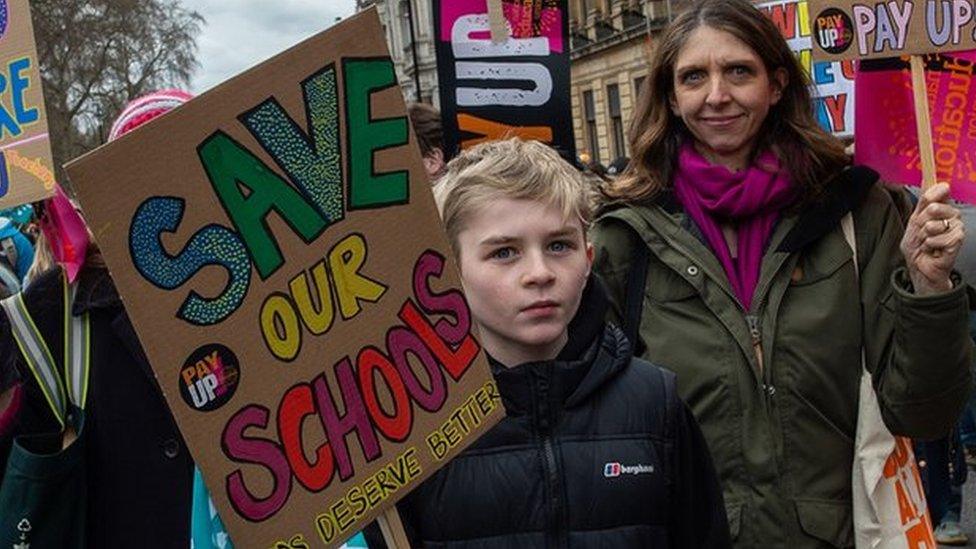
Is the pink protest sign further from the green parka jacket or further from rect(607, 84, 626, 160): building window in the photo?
rect(607, 84, 626, 160): building window

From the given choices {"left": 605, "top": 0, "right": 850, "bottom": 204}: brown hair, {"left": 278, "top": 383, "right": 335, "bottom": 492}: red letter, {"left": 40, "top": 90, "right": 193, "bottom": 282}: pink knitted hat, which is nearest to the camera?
{"left": 278, "top": 383, "right": 335, "bottom": 492}: red letter

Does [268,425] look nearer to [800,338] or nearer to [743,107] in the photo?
[800,338]

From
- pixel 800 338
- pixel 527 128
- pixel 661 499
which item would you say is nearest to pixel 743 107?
pixel 800 338

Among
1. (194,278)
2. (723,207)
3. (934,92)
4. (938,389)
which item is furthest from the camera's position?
(934,92)

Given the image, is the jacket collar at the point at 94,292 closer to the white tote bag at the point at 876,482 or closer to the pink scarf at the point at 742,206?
the pink scarf at the point at 742,206

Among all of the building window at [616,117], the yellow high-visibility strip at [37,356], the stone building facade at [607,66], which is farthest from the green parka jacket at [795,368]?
the building window at [616,117]

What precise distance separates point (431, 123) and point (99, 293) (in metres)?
2.16

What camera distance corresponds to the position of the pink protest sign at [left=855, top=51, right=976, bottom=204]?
2.53m

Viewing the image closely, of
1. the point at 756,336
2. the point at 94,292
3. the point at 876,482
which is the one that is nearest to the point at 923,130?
the point at 756,336

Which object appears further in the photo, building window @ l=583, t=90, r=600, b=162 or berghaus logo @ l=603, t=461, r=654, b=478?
building window @ l=583, t=90, r=600, b=162

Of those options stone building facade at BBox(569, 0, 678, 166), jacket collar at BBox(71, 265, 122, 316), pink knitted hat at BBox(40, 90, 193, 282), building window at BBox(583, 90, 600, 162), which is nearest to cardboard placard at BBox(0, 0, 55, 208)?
pink knitted hat at BBox(40, 90, 193, 282)

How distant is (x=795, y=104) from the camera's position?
2436 millimetres

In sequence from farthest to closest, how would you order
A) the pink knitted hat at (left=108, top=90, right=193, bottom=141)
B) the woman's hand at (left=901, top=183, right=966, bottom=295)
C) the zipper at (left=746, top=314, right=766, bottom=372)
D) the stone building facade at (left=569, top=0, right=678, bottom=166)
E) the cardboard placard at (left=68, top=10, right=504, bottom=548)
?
the stone building facade at (left=569, top=0, right=678, bottom=166) → the pink knitted hat at (left=108, top=90, right=193, bottom=141) → the zipper at (left=746, top=314, right=766, bottom=372) → the woman's hand at (left=901, top=183, right=966, bottom=295) → the cardboard placard at (left=68, top=10, right=504, bottom=548)

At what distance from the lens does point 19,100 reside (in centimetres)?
260
